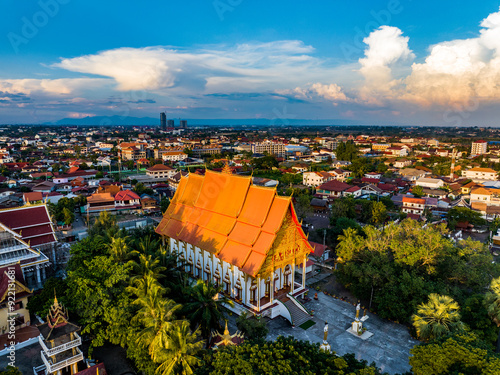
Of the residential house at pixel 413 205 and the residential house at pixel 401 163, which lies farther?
the residential house at pixel 401 163

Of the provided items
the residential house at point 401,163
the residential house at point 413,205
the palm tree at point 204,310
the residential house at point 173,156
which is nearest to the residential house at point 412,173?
the residential house at point 401,163

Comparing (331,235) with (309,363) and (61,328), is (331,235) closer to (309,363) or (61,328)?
(309,363)

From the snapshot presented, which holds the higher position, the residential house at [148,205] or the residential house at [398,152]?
the residential house at [398,152]

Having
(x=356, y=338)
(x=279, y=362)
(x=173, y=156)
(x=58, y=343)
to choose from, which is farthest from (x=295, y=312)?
(x=173, y=156)

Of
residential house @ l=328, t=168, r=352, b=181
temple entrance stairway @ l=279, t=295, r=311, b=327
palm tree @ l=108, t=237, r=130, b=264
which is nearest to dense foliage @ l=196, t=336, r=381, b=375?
temple entrance stairway @ l=279, t=295, r=311, b=327

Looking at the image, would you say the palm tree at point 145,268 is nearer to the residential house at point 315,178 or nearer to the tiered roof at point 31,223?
the tiered roof at point 31,223

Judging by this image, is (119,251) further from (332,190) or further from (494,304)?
(332,190)
